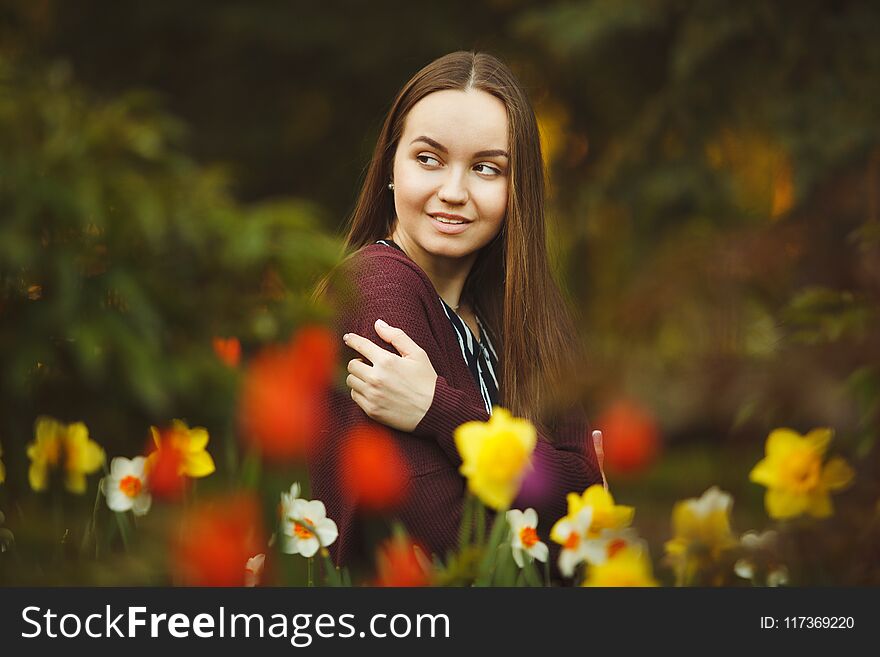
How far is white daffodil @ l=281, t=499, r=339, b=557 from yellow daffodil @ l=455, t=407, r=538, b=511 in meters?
0.23

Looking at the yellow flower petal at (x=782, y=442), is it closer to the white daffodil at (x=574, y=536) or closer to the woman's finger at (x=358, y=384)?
the white daffodil at (x=574, y=536)

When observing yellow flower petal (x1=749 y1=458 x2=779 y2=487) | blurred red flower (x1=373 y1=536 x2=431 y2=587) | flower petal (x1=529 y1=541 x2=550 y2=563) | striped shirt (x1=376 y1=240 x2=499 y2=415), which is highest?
striped shirt (x1=376 y1=240 x2=499 y2=415)

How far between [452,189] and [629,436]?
694 millimetres

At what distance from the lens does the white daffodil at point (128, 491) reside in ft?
4.26

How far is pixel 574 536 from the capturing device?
118 centimetres

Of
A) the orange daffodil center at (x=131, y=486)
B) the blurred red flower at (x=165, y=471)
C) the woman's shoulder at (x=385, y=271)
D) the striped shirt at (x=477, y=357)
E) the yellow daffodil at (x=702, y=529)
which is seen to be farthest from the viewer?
the striped shirt at (x=477, y=357)

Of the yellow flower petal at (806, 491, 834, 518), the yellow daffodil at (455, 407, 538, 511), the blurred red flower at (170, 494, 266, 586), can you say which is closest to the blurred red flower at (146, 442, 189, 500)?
the blurred red flower at (170, 494, 266, 586)

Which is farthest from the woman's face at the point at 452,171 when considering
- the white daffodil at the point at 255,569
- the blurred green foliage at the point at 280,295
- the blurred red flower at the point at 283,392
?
the white daffodil at the point at 255,569

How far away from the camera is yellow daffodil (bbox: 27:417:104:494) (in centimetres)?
102

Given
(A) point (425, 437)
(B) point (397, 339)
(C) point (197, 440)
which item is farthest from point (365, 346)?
(C) point (197, 440)

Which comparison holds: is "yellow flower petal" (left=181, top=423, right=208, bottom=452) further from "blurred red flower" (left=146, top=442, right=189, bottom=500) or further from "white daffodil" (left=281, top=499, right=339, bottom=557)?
"white daffodil" (left=281, top=499, right=339, bottom=557)

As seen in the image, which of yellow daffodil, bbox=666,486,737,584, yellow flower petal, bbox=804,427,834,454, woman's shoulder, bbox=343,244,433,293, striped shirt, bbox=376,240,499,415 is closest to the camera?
yellow flower petal, bbox=804,427,834,454

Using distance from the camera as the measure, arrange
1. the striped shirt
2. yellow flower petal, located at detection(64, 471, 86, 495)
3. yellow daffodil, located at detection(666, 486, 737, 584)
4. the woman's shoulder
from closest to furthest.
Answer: yellow daffodil, located at detection(666, 486, 737, 584) < yellow flower petal, located at detection(64, 471, 86, 495) < the woman's shoulder < the striped shirt

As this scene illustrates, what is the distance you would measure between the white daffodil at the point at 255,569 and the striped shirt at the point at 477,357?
0.49 m
